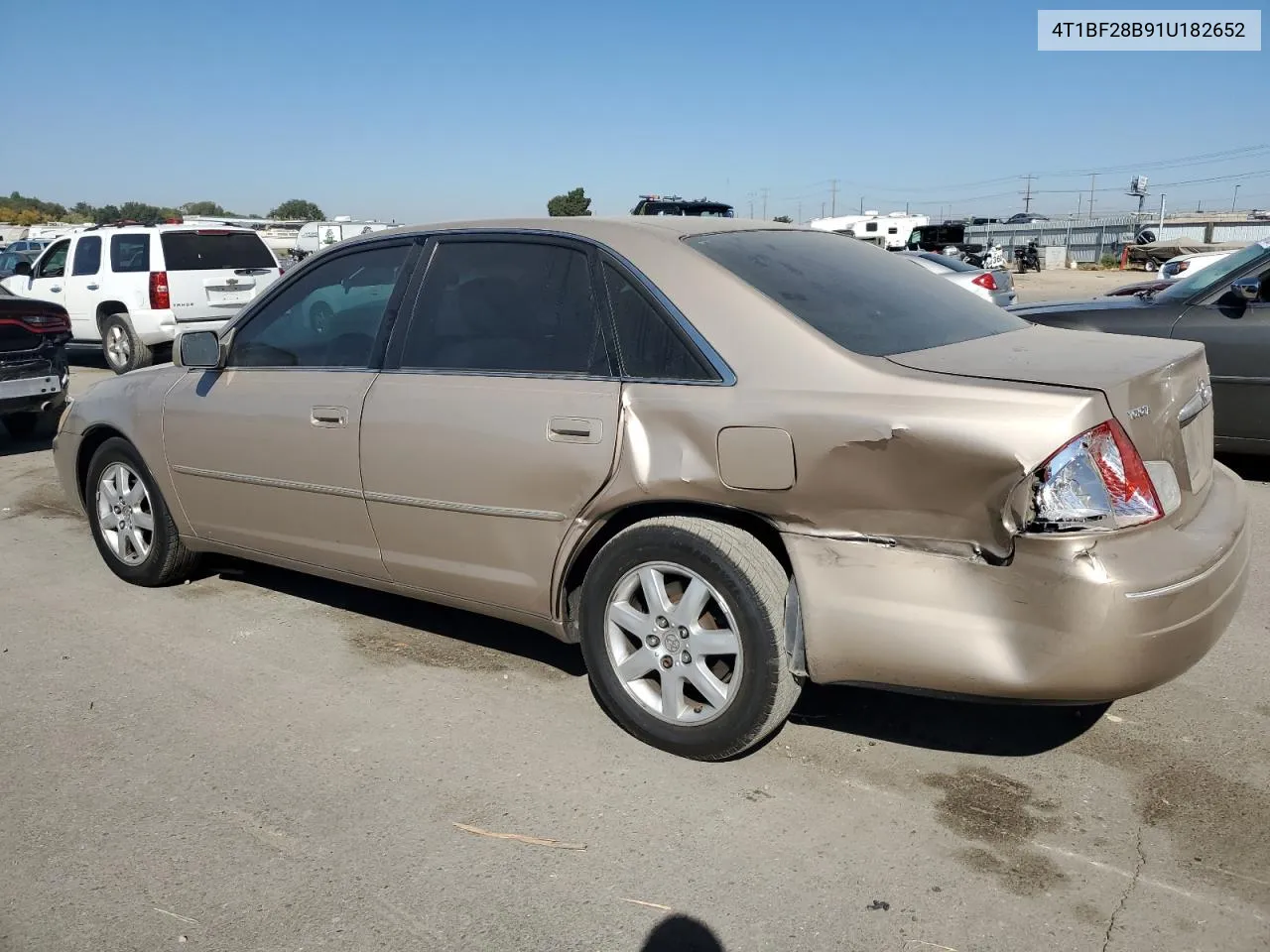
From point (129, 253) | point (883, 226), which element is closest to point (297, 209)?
point (883, 226)

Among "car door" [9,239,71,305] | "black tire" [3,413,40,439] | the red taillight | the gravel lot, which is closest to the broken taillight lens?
the gravel lot

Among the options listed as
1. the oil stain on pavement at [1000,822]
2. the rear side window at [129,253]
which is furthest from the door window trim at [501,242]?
the rear side window at [129,253]

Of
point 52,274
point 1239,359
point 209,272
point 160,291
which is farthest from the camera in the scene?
point 52,274

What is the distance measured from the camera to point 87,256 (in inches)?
552

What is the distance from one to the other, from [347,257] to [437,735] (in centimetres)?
190

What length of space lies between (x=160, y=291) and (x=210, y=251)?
83 cm

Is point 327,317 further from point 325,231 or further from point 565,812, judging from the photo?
point 325,231

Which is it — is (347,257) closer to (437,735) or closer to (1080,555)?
(437,735)

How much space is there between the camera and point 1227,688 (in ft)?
12.2

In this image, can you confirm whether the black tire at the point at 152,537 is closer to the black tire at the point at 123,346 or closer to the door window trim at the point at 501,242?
the door window trim at the point at 501,242

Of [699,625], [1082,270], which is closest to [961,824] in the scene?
[699,625]

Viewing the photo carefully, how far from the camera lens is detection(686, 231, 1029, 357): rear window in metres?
3.24

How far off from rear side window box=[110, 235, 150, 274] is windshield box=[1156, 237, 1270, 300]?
11.6 meters

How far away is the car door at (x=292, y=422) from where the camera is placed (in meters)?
4.00
